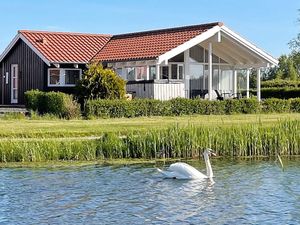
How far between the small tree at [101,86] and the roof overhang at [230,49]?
3.21m

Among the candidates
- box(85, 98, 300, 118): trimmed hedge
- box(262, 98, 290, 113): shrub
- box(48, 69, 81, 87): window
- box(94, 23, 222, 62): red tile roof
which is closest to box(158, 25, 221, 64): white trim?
box(94, 23, 222, 62): red tile roof

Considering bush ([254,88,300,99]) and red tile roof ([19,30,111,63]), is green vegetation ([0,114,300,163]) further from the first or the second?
bush ([254,88,300,99])

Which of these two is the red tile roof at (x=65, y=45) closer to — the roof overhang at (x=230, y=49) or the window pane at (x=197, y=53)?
the window pane at (x=197, y=53)

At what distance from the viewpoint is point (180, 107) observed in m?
32.3

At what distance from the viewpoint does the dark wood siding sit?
38.5m

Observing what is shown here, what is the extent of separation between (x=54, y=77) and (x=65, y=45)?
2343 millimetres

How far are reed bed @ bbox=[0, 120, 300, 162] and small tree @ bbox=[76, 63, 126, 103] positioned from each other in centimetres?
1074

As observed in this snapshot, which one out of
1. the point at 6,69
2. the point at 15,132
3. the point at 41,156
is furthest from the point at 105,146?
the point at 6,69

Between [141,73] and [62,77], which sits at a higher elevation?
[141,73]

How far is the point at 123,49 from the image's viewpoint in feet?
129

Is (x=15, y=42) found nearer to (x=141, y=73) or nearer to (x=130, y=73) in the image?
(x=130, y=73)

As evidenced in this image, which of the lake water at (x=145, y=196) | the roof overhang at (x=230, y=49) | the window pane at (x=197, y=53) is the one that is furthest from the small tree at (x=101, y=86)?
the lake water at (x=145, y=196)

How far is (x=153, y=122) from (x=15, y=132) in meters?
6.26

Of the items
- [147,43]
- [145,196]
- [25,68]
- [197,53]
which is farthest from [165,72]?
[145,196]
